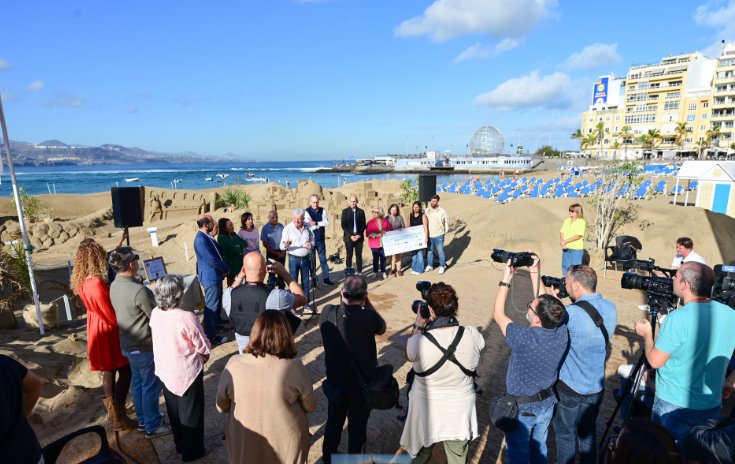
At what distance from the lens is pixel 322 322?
3113 millimetres

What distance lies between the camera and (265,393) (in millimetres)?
2377

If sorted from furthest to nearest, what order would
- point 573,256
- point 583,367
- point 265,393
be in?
1. point 573,256
2. point 583,367
3. point 265,393

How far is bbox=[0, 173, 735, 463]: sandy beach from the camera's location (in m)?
4.01

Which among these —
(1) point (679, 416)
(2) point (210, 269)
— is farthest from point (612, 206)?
(2) point (210, 269)

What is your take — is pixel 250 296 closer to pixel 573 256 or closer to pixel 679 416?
pixel 679 416

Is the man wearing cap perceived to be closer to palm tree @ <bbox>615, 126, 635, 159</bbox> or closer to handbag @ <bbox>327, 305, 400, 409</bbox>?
handbag @ <bbox>327, 305, 400, 409</bbox>

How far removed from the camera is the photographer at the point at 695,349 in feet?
8.82

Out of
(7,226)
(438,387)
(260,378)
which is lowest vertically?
(7,226)

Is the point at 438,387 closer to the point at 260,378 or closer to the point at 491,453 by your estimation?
the point at 260,378

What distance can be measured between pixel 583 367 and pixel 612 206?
10.8 m

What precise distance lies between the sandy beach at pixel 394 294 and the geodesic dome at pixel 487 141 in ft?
356

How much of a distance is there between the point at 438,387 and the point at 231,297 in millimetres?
1946

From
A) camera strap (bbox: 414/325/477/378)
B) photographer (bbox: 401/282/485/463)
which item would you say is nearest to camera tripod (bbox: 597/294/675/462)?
photographer (bbox: 401/282/485/463)

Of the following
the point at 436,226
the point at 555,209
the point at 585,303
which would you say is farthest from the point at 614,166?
the point at 585,303
